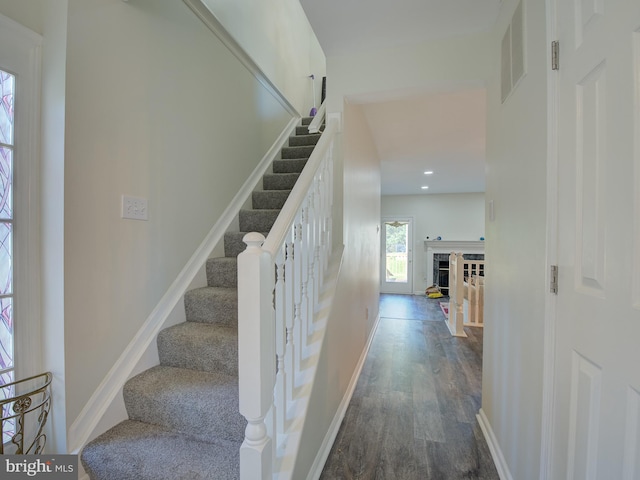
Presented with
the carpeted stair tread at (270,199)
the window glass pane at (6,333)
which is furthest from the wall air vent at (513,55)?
the window glass pane at (6,333)

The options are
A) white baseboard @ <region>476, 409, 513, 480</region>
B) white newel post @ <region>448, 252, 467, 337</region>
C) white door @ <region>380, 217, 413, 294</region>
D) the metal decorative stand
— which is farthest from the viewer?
white door @ <region>380, 217, 413, 294</region>

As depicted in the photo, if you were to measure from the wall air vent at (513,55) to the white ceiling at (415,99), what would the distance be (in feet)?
0.94

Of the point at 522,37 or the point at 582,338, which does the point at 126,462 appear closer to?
the point at 582,338

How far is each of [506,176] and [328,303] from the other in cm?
120

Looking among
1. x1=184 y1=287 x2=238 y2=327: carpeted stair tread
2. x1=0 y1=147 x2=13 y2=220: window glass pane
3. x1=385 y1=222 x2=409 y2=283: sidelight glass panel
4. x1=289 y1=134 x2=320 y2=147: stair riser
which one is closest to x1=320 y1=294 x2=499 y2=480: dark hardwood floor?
x1=184 y1=287 x2=238 y2=327: carpeted stair tread

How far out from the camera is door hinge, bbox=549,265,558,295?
103 centimetres

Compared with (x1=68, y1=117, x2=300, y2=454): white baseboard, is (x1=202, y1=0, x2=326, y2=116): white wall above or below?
above

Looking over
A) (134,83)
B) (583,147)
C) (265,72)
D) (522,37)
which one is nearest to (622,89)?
(583,147)

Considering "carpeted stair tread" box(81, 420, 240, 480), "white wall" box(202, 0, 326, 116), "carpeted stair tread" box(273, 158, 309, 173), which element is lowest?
"carpeted stair tread" box(81, 420, 240, 480)

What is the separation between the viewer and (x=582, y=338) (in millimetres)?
877

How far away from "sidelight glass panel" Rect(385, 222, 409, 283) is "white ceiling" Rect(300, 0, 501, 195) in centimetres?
237

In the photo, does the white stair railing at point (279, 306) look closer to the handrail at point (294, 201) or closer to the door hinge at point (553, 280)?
the handrail at point (294, 201)

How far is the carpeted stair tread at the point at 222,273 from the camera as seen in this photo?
2023mm

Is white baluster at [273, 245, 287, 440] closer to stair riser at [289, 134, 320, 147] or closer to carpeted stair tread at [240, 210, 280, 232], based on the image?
carpeted stair tread at [240, 210, 280, 232]
